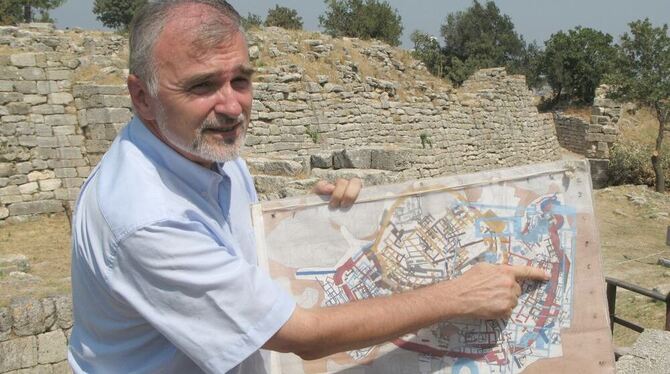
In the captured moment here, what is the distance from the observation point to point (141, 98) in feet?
5.74

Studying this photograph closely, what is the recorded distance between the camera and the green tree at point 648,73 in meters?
17.2

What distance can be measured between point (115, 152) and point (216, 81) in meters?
0.33

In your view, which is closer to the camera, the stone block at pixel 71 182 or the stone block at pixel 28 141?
the stone block at pixel 28 141

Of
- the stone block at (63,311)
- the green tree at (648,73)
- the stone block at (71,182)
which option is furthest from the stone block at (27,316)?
the green tree at (648,73)

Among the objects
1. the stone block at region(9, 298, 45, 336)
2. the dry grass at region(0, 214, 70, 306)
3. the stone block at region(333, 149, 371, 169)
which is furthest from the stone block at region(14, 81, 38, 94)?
the stone block at region(9, 298, 45, 336)

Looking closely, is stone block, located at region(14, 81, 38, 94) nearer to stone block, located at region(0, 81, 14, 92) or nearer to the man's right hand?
stone block, located at region(0, 81, 14, 92)

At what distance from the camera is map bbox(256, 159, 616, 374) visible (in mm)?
2049

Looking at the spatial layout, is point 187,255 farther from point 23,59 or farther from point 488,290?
point 23,59

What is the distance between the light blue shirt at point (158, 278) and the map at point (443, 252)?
16.0 inches

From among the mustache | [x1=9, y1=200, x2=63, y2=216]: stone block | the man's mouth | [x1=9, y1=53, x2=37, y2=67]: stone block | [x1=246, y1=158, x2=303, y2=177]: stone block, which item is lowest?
[x1=9, y1=200, x2=63, y2=216]: stone block

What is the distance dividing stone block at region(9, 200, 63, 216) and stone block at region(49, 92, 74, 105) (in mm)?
1478

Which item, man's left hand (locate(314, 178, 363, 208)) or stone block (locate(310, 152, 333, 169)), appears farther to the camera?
stone block (locate(310, 152, 333, 169))

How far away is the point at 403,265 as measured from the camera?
81.3 inches

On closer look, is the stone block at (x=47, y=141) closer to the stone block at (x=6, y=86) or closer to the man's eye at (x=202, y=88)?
the stone block at (x=6, y=86)
